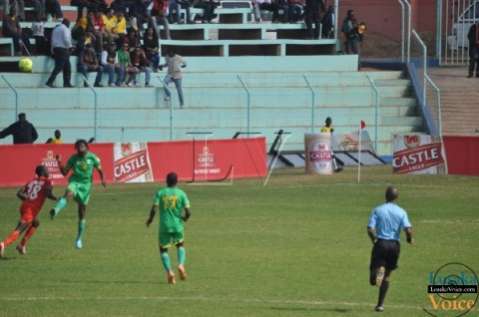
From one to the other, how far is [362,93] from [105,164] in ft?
41.0

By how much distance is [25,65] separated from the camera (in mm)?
A: 45906

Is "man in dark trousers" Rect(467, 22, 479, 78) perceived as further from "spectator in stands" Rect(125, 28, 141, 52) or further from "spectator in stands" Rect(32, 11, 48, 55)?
"spectator in stands" Rect(32, 11, 48, 55)

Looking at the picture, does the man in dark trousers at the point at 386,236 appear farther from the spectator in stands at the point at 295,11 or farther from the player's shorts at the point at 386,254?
the spectator in stands at the point at 295,11

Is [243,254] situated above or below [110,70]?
below

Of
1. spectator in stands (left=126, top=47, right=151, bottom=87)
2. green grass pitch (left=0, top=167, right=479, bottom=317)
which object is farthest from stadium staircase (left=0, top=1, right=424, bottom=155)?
green grass pitch (left=0, top=167, right=479, bottom=317)

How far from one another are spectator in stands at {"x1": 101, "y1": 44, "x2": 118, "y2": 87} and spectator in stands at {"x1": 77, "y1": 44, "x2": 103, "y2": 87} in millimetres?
204

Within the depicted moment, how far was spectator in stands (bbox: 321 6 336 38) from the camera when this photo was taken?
53375mm

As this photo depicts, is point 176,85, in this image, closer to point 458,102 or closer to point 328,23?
point 328,23

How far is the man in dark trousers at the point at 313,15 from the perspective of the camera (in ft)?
173

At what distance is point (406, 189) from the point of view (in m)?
38.7

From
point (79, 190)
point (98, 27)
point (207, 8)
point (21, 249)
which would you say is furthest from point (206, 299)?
point (207, 8)

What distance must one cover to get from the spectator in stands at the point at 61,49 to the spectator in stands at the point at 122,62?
6.42 ft

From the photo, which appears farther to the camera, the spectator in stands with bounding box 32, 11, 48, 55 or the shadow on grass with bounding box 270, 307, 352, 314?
the spectator in stands with bounding box 32, 11, 48, 55

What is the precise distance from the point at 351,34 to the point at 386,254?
34.2 metres
